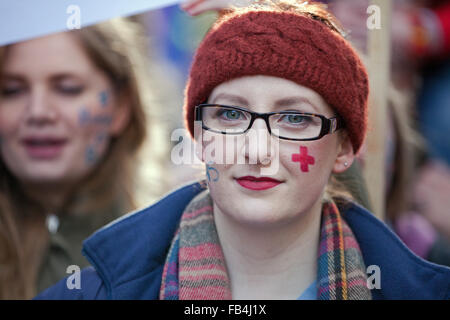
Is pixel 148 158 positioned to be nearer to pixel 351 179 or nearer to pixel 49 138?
pixel 49 138

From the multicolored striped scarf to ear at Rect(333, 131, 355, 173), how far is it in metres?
0.12

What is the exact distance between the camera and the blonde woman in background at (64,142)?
180cm

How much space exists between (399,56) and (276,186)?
3.43ft

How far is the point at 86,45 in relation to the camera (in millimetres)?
1854

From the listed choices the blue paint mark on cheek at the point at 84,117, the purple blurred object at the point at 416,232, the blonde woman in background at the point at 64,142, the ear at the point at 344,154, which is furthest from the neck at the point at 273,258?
the blue paint mark on cheek at the point at 84,117

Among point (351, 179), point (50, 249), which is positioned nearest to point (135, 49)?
point (50, 249)

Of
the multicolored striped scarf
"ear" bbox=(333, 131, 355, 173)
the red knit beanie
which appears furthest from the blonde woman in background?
"ear" bbox=(333, 131, 355, 173)

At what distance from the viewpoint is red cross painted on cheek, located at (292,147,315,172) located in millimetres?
1219

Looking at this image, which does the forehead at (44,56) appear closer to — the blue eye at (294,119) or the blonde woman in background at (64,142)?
the blonde woman in background at (64,142)

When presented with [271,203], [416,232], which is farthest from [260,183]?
[416,232]

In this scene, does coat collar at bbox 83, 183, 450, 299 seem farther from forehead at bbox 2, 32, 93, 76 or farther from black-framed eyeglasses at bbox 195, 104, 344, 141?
forehead at bbox 2, 32, 93, 76

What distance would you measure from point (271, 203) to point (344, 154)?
269 millimetres

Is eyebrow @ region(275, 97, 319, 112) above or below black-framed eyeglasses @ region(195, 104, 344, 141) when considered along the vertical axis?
above
